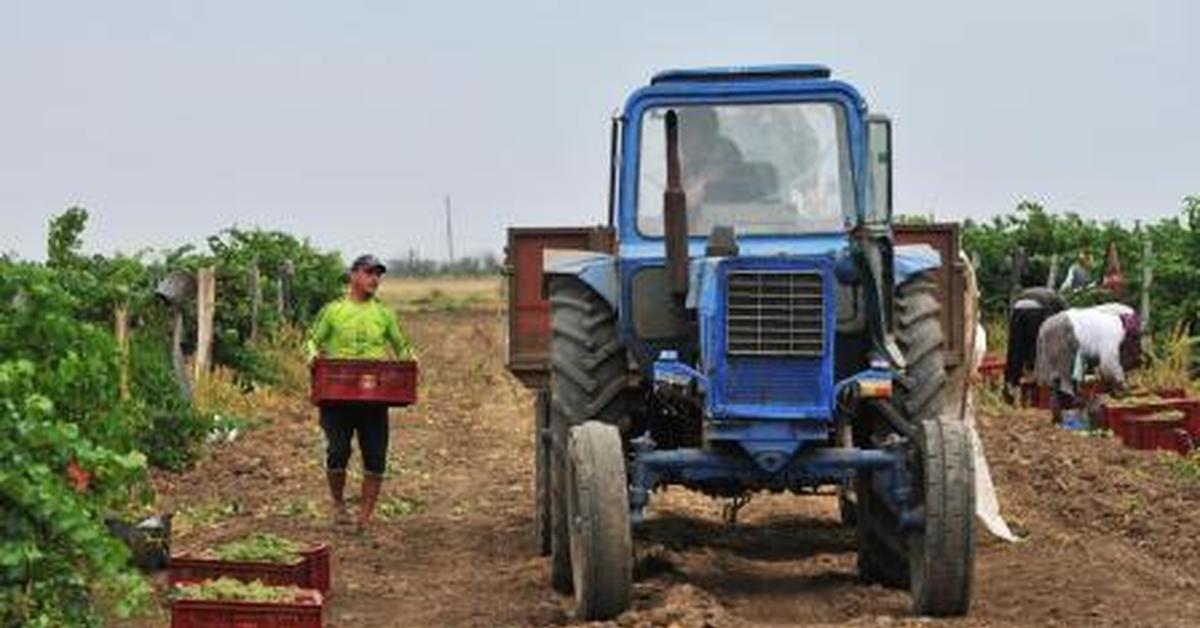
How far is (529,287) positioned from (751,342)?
287 cm

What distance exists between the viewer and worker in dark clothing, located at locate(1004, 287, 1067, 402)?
74.6ft

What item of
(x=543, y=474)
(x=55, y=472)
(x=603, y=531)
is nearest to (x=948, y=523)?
(x=603, y=531)

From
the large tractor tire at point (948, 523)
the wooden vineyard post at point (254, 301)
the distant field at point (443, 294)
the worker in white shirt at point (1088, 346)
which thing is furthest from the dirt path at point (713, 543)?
the distant field at point (443, 294)

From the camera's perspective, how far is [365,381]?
528 inches

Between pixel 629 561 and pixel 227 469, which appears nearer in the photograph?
pixel 629 561

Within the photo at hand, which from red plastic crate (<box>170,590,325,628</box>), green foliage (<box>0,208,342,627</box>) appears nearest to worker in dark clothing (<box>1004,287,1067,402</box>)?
red plastic crate (<box>170,590,325,628</box>)

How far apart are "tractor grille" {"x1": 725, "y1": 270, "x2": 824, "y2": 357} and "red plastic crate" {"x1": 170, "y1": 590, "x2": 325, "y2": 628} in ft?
8.32

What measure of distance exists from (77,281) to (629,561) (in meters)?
6.39

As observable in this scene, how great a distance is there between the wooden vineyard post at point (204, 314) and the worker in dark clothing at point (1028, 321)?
820cm

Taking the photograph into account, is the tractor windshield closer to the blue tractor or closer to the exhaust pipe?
the blue tractor

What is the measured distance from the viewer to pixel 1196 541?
12.8m

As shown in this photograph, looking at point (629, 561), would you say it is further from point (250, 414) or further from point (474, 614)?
point (250, 414)

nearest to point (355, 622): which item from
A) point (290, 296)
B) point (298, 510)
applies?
point (298, 510)

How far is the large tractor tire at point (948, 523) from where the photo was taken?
9828 mm
